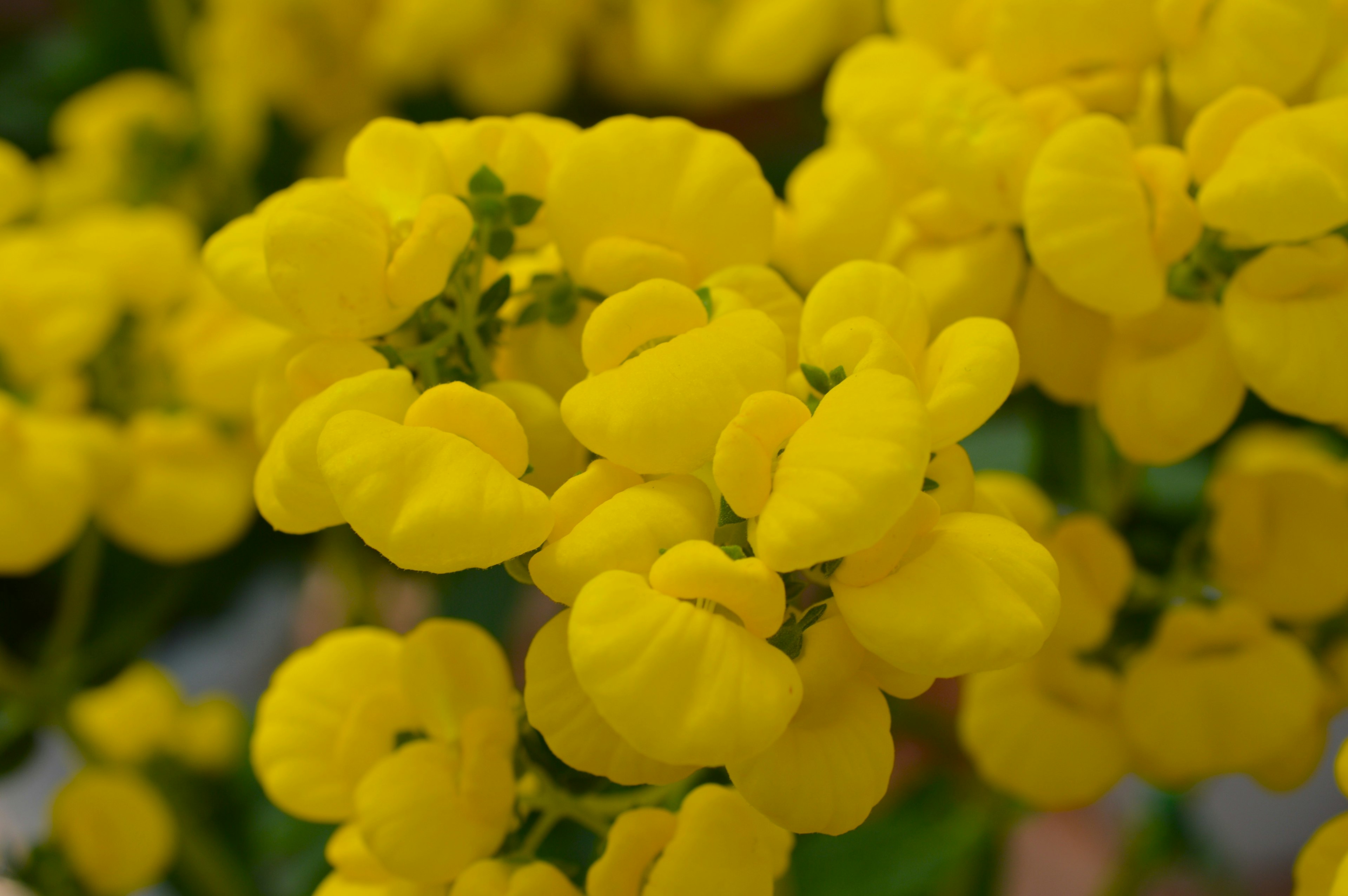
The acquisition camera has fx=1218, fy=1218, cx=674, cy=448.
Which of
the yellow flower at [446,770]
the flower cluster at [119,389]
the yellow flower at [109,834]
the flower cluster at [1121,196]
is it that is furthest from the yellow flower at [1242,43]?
the yellow flower at [109,834]

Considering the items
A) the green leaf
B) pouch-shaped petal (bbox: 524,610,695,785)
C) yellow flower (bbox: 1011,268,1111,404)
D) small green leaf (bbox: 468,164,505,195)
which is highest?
small green leaf (bbox: 468,164,505,195)

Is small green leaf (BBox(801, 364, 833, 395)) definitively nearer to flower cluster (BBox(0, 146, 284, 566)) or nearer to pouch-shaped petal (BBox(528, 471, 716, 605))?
pouch-shaped petal (BBox(528, 471, 716, 605))

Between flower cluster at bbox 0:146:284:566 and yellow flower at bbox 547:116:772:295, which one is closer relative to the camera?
yellow flower at bbox 547:116:772:295

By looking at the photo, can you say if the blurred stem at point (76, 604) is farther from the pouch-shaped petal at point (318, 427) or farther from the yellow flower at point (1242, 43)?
the yellow flower at point (1242, 43)

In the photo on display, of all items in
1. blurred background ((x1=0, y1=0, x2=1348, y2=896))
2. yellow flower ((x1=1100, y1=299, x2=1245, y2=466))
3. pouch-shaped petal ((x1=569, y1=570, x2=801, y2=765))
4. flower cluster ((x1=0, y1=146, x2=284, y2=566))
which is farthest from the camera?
blurred background ((x1=0, y1=0, x2=1348, y2=896))

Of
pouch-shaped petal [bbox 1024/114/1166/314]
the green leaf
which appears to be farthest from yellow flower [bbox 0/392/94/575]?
pouch-shaped petal [bbox 1024/114/1166/314]

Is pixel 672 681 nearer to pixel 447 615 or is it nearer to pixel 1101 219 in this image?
pixel 1101 219

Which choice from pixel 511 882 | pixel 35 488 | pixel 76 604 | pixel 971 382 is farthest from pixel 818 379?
pixel 76 604

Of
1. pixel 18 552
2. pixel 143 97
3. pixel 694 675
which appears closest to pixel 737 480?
pixel 694 675
